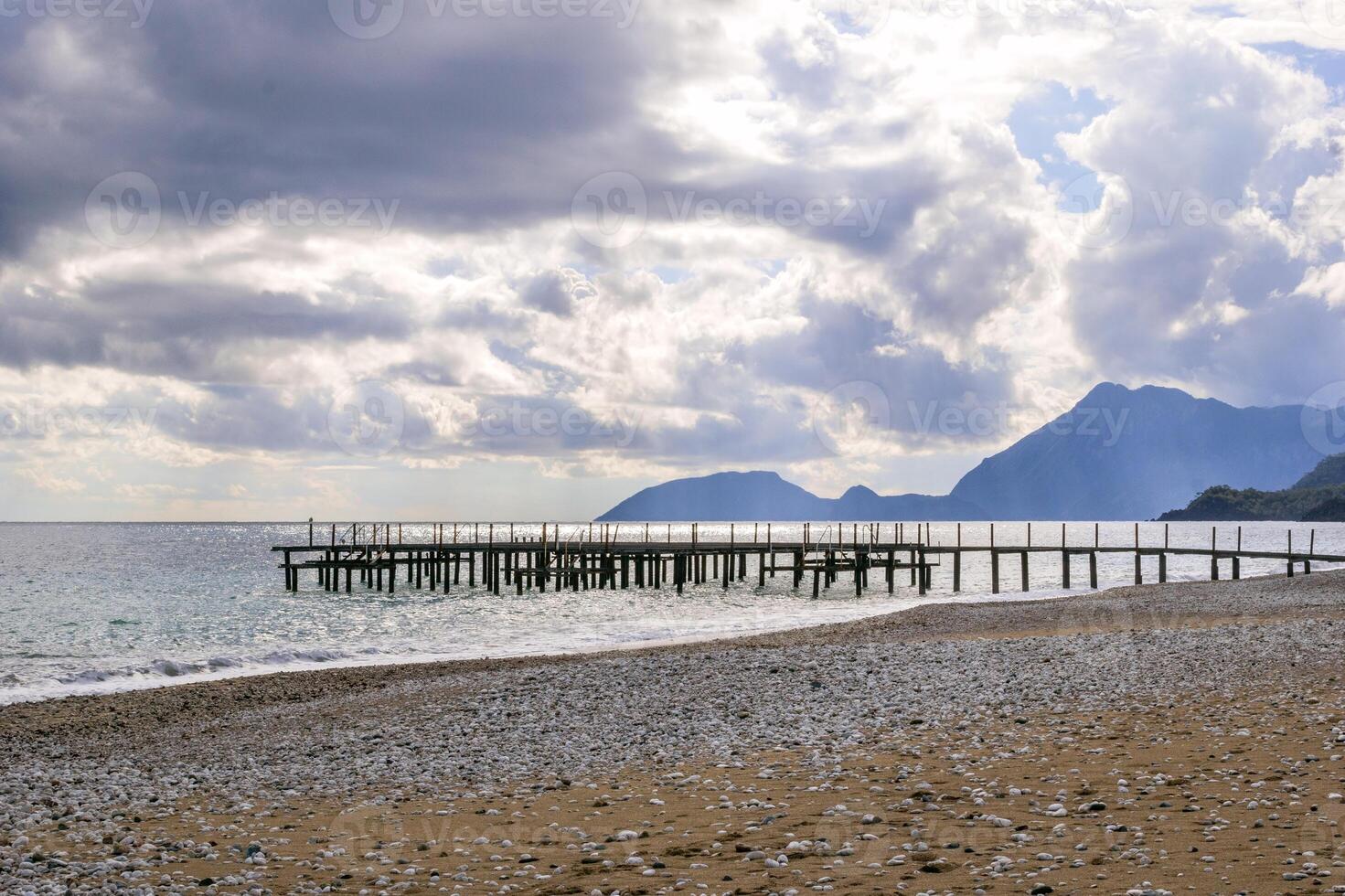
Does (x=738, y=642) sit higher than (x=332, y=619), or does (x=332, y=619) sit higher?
(x=738, y=642)

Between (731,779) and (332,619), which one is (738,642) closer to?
(731,779)

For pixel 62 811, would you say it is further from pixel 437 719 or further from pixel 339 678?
pixel 339 678

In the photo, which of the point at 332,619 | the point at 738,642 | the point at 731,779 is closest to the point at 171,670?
the point at 738,642

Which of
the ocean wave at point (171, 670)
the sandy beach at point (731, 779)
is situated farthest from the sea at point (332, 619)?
the sandy beach at point (731, 779)

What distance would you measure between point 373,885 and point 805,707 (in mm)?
Answer: 9395

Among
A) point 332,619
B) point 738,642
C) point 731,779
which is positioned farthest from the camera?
point 332,619

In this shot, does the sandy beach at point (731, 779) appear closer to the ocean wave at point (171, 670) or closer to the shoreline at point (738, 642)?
the shoreline at point (738, 642)

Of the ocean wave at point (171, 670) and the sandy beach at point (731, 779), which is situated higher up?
the sandy beach at point (731, 779)

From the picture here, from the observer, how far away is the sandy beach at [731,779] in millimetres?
8914

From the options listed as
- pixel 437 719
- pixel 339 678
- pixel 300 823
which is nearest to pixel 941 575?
pixel 339 678

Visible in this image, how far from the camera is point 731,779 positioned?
1272 cm

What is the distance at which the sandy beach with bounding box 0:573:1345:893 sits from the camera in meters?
8.91

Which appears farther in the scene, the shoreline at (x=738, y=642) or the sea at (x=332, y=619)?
the sea at (x=332, y=619)

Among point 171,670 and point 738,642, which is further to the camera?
point 738,642
